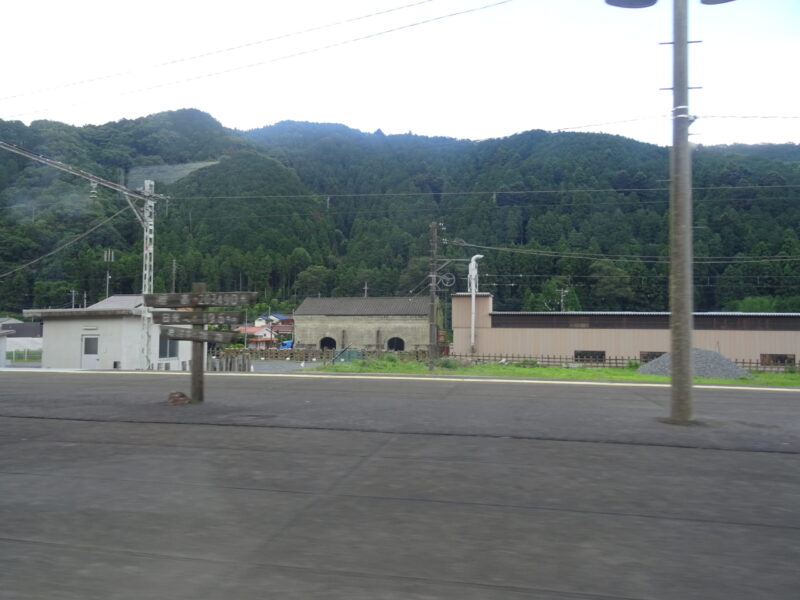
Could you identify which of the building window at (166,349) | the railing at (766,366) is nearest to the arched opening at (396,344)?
the building window at (166,349)

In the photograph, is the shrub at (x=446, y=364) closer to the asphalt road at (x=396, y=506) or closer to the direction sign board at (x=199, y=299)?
the direction sign board at (x=199, y=299)

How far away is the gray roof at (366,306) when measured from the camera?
67000 mm

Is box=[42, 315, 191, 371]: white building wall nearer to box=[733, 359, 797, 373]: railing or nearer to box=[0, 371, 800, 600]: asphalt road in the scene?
box=[0, 371, 800, 600]: asphalt road

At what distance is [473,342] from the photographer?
49188 millimetres

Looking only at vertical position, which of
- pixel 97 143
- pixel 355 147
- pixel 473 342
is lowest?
pixel 473 342

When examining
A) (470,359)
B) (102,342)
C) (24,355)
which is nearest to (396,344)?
(470,359)

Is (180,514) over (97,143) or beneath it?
beneath

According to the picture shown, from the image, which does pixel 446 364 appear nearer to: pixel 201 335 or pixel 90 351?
pixel 90 351

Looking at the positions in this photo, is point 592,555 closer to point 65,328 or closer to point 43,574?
point 43,574

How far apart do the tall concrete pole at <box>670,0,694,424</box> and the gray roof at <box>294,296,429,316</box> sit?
57396mm

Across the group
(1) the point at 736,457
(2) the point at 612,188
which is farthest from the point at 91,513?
(2) the point at 612,188

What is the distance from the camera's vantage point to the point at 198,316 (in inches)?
413

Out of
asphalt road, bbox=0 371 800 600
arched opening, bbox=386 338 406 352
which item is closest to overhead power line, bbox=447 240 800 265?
arched opening, bbox=386 338 406 352

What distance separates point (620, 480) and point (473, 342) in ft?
144
